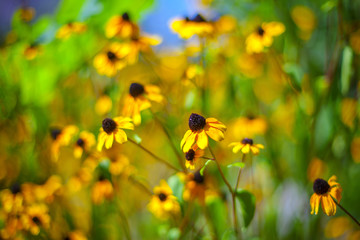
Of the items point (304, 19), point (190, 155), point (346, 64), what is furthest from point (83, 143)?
point (304, 19)

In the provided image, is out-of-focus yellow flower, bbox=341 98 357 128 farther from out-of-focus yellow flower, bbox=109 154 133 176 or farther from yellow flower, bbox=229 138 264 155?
out-of-focus yellow flower, bbox=109 154 133 176

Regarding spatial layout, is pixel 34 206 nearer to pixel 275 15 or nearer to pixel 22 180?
pixel 22 180

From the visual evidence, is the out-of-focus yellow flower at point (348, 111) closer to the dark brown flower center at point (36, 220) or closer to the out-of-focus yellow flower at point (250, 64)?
the out-of-focus yellow flower at point (250, 64)

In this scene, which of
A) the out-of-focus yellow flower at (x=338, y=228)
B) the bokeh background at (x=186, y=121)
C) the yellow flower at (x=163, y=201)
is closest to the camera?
the yellow flower at (x=163, y=201)

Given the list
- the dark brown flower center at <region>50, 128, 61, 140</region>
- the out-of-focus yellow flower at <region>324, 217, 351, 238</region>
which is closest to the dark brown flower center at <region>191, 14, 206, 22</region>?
the dark brown flower center at <region>50, 128, 61, 140</region>

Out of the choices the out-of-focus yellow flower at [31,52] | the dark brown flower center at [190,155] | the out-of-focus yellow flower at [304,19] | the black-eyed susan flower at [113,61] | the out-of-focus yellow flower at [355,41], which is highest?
the out-of-focus yellow flower at [355,41]

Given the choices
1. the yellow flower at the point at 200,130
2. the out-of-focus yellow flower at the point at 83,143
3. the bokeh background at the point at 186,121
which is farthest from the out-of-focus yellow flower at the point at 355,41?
the out-of-focus yellow flower at the point at 83,143

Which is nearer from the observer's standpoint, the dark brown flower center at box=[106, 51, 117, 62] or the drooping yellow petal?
the drooping yellow petal
